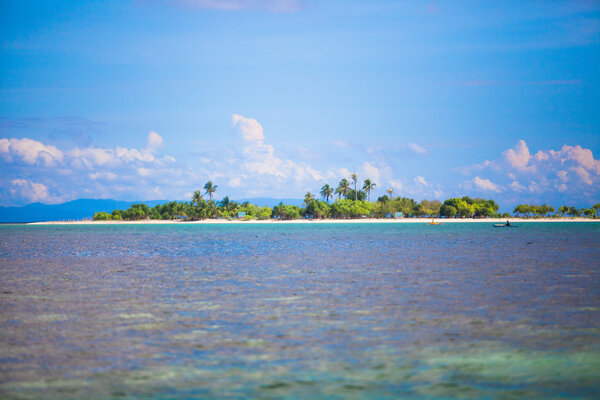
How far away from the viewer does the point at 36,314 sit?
22.2 metres

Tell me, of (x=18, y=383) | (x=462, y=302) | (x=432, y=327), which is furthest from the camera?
(x=462, y=302)

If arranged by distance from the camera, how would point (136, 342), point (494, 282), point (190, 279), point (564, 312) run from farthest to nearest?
point (190, 279)
point (494, 282)
point (564, 312)
point (136, 342)

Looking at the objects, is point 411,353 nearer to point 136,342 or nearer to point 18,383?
point 136,342

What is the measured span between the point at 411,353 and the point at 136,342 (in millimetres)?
9182

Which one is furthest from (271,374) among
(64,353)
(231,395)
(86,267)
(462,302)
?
(86,267)

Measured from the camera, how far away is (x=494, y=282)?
31203 millimetres

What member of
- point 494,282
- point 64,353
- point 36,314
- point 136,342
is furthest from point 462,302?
point 36,314

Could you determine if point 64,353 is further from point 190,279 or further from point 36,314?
point 190,279

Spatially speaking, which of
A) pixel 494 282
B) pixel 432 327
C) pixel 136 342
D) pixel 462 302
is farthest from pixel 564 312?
pixel 136 342

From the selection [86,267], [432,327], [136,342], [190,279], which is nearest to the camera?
[136,342]

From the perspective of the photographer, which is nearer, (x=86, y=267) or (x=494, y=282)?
(x=494, y=282)

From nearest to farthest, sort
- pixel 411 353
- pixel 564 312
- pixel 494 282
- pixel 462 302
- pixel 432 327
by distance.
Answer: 1. pixel 411 353
2. pixel 432 327
3. pixel 564 312
4. pixel 462 302
5. pixel 494 282

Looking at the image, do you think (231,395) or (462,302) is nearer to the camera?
(231,395)

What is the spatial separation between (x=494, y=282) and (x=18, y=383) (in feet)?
87.1
